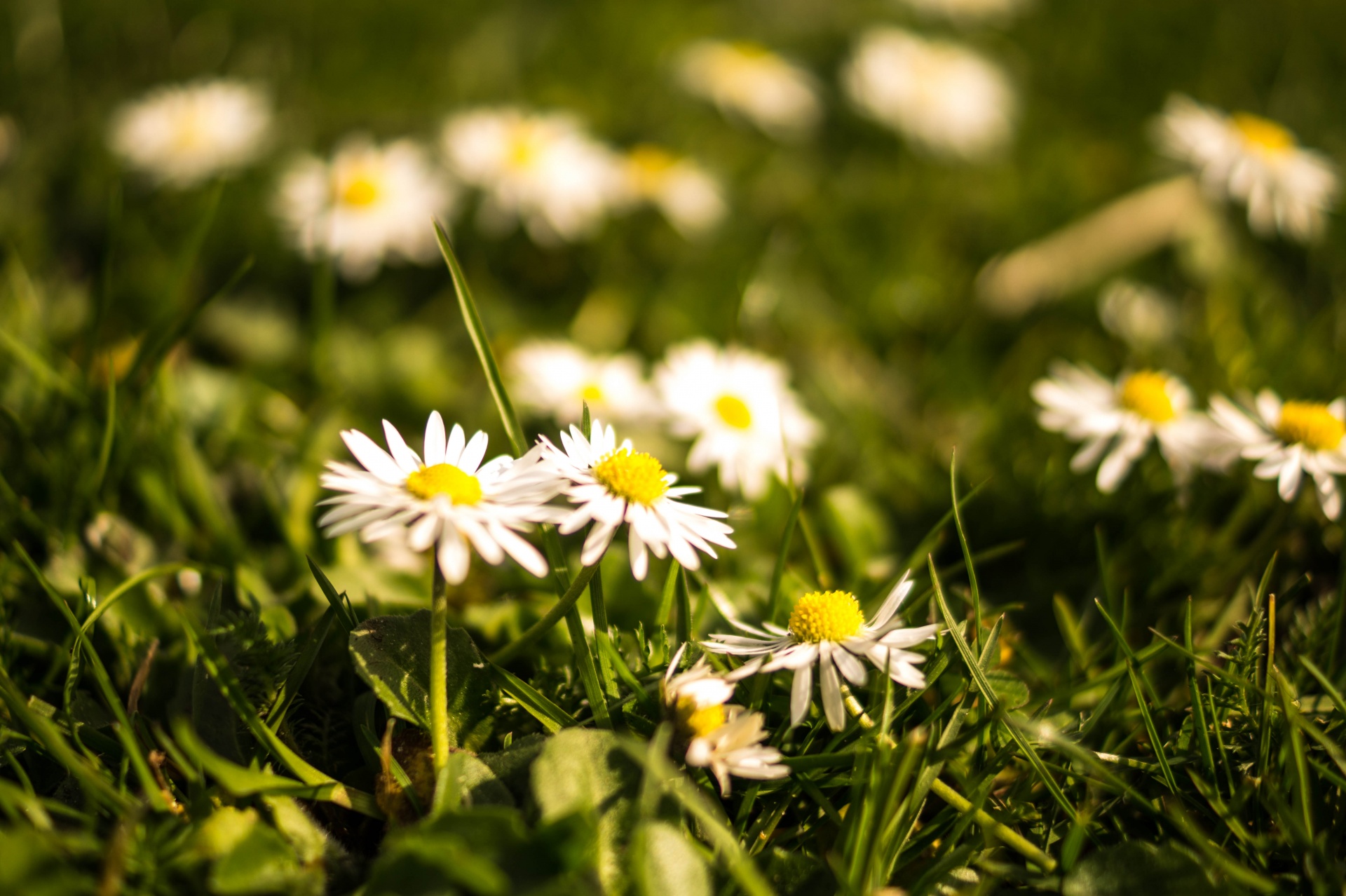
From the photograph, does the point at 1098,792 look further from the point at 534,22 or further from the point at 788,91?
the point at 534,22

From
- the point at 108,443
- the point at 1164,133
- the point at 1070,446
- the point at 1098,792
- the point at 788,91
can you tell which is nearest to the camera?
the point at 1098,792

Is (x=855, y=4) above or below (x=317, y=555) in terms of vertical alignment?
above

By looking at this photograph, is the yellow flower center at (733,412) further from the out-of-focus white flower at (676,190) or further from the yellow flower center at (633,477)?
the out-of-focus white flower at (676,190)

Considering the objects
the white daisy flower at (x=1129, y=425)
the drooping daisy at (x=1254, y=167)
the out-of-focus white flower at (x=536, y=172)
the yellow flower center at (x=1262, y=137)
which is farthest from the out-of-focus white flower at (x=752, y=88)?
the white daisy flower at (x=1129, y=425)

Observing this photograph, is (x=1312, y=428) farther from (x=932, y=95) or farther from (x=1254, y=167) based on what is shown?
(x=932, y=95)

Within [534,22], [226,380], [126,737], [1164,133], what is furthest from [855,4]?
[126,737]
